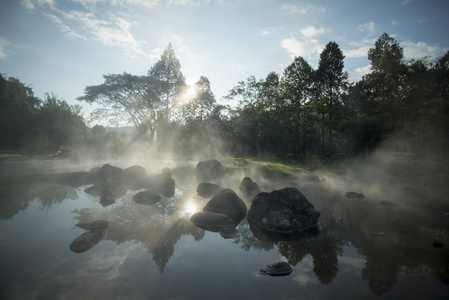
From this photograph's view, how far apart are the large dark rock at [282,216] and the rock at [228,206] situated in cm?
70

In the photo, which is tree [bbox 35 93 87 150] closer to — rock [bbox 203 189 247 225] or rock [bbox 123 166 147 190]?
rock [bbox 123 166 147 190]

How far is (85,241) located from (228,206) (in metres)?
5.71

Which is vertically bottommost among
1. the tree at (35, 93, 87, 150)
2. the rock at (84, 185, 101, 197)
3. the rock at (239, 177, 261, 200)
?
the rock at (239, 177, 261, 200)

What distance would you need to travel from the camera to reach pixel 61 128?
40.3 m

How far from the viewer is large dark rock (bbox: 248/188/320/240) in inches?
329

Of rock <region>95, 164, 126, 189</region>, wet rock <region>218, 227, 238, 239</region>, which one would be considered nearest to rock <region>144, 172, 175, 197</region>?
rock <region>95, 164, 126, 189</region>

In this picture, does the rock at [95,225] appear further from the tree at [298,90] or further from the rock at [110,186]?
the tree at [298,90]

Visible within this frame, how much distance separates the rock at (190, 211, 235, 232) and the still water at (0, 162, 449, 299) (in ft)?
1.64

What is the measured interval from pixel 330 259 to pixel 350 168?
70.7ft

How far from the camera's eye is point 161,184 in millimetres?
15789

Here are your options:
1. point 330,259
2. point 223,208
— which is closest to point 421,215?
point 330,259

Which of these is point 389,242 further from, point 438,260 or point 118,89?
point 118,89

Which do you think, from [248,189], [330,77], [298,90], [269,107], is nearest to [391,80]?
[330,77]

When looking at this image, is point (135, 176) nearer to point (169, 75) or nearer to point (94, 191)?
point (94, 191)
